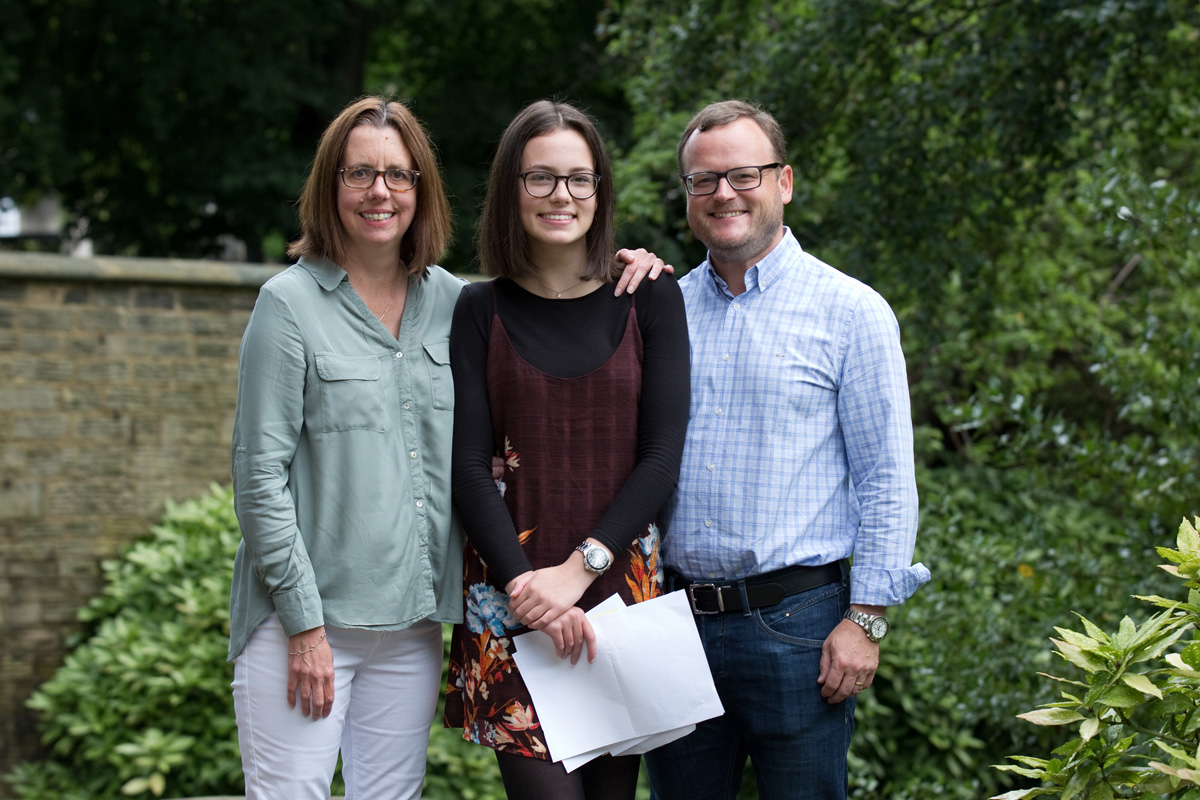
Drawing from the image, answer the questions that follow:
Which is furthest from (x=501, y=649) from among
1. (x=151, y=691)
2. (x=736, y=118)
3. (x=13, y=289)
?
(x=13, y=289)

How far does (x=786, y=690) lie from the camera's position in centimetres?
218

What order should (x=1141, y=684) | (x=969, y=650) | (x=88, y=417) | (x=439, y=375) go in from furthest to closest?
1. (x=88, y=417)
2. (x=969, y=650)
3. (x=439, y=375)
4. (x=1141, y=684)

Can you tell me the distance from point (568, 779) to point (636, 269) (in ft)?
3.46

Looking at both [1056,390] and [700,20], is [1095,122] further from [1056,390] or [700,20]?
[1056,390]

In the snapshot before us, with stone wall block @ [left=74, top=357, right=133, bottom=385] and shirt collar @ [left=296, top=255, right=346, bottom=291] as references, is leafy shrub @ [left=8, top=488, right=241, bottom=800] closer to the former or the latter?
stone wall block @ [left=74, top=357, right=133, bottom=385]

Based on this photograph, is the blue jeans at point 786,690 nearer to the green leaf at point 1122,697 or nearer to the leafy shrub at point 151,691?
the green leaf at point 1122,697

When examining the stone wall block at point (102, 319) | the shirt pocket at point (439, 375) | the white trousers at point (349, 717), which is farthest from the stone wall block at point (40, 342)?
the shirt pocket at point (439, 375)

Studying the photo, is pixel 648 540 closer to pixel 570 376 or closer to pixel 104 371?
pixel 570 376

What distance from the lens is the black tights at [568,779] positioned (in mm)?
2123

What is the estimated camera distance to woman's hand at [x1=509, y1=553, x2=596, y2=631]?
205 centimetres

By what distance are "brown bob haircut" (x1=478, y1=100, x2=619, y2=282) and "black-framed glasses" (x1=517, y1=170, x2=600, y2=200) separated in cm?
3

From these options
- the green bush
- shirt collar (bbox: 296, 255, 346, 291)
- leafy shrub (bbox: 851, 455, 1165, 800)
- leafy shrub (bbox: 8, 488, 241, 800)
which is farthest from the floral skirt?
leafy shrub (bbox: 8, 488, 241, 800)

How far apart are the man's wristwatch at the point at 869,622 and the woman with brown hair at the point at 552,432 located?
406 mm

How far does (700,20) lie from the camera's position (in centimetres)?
528
